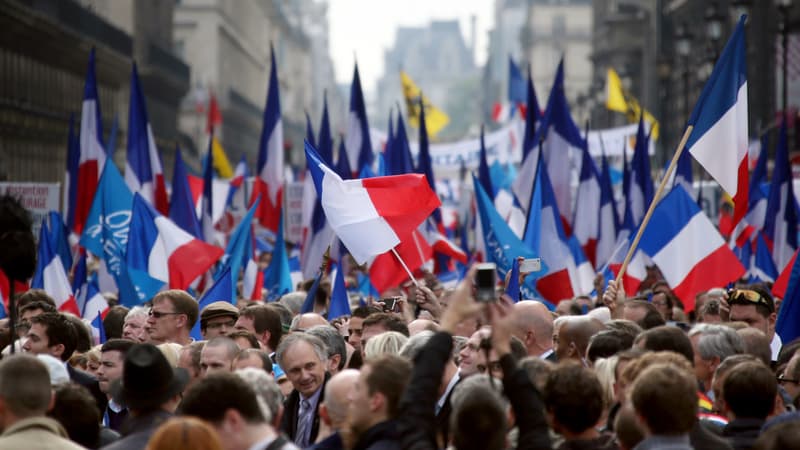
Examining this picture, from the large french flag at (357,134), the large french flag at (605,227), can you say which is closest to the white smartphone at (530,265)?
the large french flag at (605,227)

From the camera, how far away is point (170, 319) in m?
11.1

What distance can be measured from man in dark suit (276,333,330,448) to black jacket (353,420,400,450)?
6.50 feet

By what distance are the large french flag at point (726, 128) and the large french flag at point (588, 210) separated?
6853 millimetres

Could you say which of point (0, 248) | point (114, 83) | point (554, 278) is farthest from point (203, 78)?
point (0, 248)

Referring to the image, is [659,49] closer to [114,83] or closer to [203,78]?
[114,83]

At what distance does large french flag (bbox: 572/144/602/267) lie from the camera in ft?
65.6

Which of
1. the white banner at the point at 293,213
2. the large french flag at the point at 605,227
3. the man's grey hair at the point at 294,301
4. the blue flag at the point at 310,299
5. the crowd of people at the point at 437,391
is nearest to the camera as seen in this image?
the crowd of people at the point at 437,391

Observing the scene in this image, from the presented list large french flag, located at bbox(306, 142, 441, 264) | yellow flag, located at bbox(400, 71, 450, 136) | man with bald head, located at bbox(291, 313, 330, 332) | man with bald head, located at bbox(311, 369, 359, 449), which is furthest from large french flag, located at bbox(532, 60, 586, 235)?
yellow flag, located at bbox(400, 71, 450, 136)

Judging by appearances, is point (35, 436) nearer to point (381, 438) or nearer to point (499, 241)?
point (381, 438)

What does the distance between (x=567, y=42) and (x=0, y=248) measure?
127914 mm

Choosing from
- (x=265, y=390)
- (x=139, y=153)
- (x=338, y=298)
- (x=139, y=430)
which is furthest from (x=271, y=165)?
(x=265, y=390)

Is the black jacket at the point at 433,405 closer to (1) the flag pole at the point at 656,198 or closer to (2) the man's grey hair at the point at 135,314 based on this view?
(1) the flag pole at the point at 656,198

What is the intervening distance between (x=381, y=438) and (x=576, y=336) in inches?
102

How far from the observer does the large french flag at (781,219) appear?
59.2 feet
